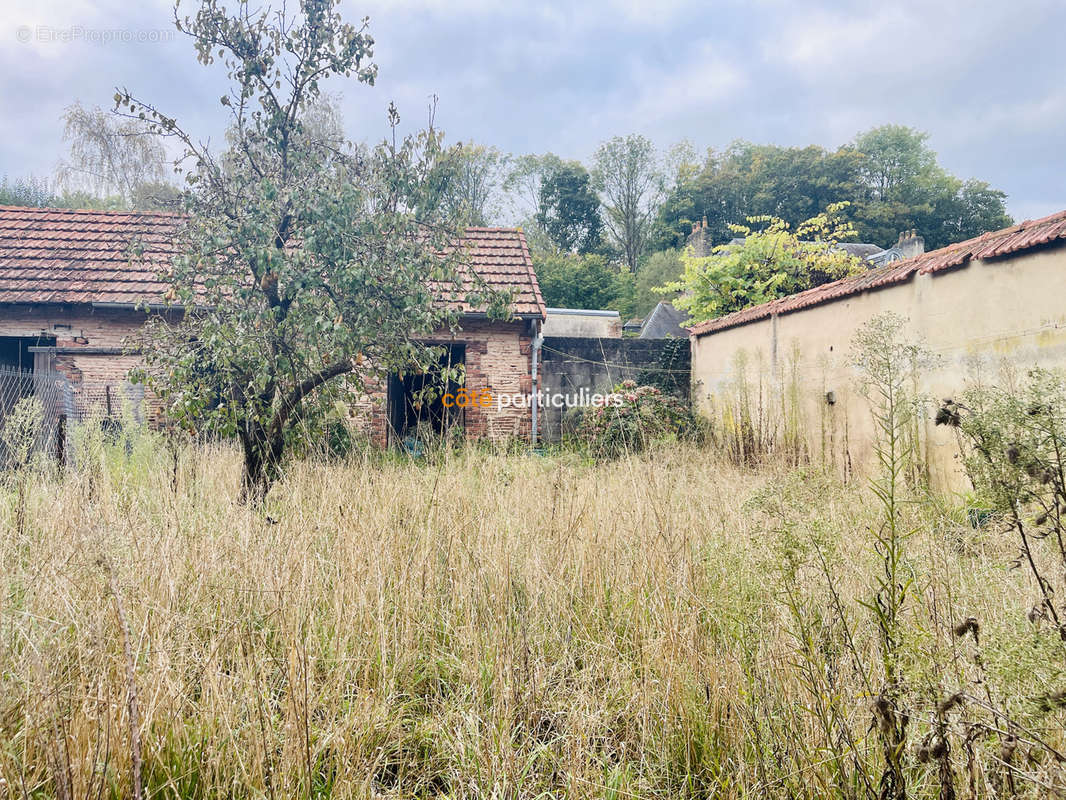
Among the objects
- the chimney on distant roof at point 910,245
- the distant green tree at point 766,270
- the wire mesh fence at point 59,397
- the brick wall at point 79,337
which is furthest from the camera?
the chimney on distant roof at point 910,245

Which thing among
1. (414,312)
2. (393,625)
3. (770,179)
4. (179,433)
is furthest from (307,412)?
Result: (770,179)

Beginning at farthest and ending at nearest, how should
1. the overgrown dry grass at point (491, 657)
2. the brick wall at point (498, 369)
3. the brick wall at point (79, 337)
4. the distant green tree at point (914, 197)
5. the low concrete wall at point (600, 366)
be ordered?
the distant green tree at point (914, 197) < the low concrete wall at point (600, 366) < the brick wall at point (498, 369) < the brick wall at point (79, 337) < the overgrown dry grass at point (491, 657)

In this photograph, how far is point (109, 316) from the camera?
1016cm

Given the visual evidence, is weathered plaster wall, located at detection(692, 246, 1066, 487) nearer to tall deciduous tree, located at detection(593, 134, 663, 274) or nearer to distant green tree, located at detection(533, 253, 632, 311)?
distant green tree, located at detection(533, 253, 632, 311)

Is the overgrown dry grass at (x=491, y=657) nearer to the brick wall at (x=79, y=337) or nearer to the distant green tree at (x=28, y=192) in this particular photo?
the brick wall at (x=79, y=337)

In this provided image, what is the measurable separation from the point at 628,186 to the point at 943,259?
1434 inches

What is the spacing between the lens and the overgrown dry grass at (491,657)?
1.64 metres

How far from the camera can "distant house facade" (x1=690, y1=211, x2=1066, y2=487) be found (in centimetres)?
512

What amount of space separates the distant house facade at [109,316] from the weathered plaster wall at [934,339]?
4160 millimetres

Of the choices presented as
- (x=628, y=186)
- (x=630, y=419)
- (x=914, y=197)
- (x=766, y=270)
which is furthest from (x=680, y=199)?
(x=630, y=419)

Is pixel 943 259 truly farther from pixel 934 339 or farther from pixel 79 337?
pixel 79 337

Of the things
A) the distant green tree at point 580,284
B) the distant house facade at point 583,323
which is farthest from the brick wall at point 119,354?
the distant green tree at point 580,284

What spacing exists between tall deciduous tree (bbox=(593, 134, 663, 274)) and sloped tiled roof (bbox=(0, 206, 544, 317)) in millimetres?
28863

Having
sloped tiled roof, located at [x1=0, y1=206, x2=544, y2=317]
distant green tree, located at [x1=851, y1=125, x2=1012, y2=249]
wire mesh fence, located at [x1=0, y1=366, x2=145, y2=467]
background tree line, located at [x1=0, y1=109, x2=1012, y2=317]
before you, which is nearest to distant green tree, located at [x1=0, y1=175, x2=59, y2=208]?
background tree line, located at [x1=0, y1=109, x2=1012, y2=317]
